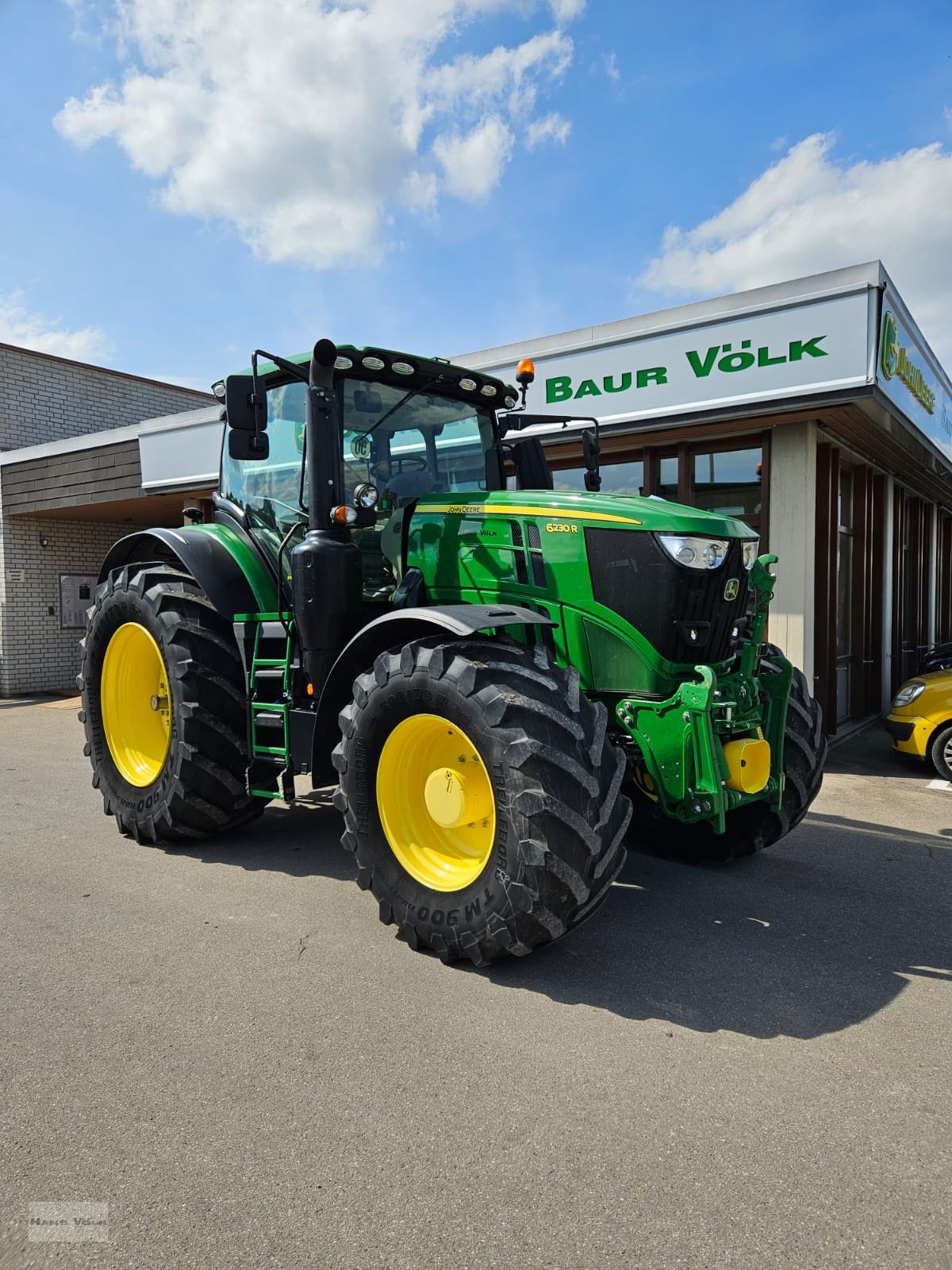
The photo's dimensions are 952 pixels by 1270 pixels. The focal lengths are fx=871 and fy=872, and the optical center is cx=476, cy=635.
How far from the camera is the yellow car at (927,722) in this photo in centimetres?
728

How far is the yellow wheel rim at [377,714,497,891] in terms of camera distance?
3.58m

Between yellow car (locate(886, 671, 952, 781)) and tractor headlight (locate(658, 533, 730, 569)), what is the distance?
452cm

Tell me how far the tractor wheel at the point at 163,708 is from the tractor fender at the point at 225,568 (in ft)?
0.54

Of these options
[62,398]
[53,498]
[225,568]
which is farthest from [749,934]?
[62,398]

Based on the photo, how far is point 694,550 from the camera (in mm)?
3777

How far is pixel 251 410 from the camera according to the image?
4242 mm

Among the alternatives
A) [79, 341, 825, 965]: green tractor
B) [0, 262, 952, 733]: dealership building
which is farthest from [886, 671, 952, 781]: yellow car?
[79, 341, 825, 965]: green tractor

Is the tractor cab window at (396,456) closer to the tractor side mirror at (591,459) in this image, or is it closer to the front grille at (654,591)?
the tractor side mirror at (591,459)

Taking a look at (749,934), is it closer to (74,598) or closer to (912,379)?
(912,379)

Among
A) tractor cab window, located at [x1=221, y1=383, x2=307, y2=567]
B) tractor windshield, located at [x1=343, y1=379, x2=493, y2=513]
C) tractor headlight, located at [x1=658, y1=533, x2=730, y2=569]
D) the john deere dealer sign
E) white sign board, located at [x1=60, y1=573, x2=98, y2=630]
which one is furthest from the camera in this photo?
white sign board, located at [x1=60, y1=573, x2=98, y2=630]

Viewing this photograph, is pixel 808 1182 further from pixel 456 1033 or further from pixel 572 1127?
pixel 456 1033

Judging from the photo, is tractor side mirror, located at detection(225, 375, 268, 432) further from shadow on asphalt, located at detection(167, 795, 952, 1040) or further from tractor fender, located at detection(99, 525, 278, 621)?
shadow on asphalt, located at detection(167, 795, 952, 1040)

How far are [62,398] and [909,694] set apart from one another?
44.8 feet

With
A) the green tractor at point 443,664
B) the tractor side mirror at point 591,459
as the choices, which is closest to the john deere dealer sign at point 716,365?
the tractor side mirror at point 591,459
